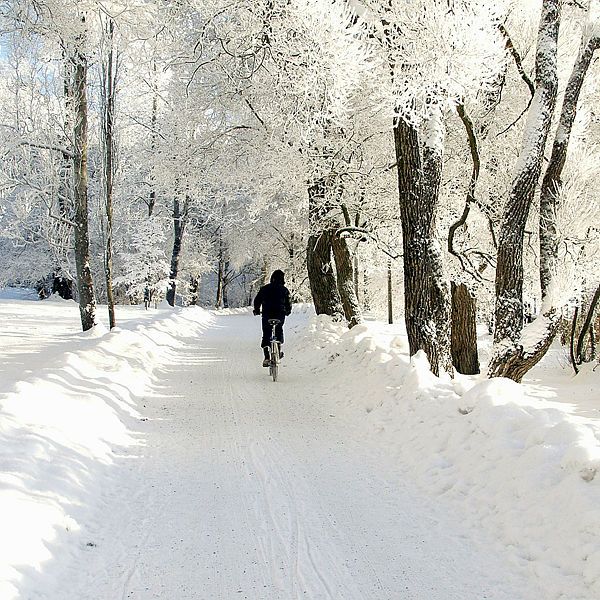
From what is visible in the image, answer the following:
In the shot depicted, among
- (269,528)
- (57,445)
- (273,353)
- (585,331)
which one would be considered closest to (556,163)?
(273,353)

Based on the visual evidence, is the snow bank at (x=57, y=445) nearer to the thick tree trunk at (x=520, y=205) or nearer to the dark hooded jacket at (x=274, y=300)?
the dark hooded jacket at (x=274, y=300)

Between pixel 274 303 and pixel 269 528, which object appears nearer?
pixel 269 528

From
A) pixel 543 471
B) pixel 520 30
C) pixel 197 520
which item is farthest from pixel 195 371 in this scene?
pixel 520 30

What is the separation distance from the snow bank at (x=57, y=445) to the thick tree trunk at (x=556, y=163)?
24.0 feet

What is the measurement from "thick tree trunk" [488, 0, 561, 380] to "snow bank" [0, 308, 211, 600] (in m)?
5.85

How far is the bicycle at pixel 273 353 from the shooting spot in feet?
37.3

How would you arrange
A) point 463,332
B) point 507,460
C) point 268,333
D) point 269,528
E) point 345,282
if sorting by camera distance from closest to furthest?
point 269,528
point 507,460
point 268,333
point 463,332
point 345,282

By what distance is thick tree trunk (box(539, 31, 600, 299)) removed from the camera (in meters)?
9.62

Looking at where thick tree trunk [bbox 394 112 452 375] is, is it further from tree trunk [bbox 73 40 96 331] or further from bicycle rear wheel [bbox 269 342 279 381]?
tree trunk [bbox 73 40 96 331]

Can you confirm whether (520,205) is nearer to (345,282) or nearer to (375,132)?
(375,132)

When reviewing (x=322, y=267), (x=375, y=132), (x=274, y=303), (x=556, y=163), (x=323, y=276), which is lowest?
(x=274, y=303)

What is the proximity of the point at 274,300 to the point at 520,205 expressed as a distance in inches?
212

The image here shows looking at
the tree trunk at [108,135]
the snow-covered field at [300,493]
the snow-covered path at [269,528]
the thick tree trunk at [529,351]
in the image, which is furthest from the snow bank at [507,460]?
the tree trunk at [108,135]

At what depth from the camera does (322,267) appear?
644 inches
